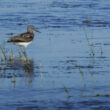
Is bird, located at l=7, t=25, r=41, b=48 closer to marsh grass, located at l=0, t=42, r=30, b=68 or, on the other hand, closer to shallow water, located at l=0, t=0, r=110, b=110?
shallow water, located at l=0, t=0, r=110, b=110

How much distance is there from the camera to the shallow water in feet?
29.4

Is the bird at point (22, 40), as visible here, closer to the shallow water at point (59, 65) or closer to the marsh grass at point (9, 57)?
the shallow water at point (59, 65)

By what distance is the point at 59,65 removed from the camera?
1194 centimetres

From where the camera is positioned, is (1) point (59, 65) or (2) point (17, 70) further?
(1) point (59, 65)

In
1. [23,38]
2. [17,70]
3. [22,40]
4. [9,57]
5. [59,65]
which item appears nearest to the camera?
[17,70]

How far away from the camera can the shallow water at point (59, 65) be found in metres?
8.97

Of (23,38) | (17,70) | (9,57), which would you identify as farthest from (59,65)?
(23,38)

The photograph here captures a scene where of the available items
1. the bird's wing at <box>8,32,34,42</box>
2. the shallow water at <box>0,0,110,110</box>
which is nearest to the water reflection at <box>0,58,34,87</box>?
the shallow water at <box>0,0,110,110</box>

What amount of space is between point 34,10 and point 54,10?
885 mm

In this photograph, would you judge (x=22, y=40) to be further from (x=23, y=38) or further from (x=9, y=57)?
(x=9, y=57)

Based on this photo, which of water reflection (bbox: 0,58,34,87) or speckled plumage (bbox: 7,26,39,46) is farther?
speckled plumage (bbox: 7,26,39,46)

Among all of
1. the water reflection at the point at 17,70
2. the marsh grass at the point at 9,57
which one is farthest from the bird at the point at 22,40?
the water reflection at the point at 17,70

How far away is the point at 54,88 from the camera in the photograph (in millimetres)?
9859

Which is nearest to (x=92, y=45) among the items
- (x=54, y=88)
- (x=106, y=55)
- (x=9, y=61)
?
(x=106, y=55)
